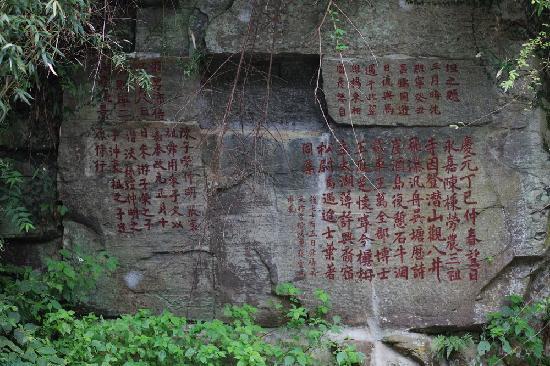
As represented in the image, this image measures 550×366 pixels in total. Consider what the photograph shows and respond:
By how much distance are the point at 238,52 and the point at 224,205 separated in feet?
2.80

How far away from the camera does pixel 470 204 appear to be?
13.1 ft

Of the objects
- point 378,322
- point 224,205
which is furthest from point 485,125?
point 224,205

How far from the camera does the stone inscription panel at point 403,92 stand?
13.2ft

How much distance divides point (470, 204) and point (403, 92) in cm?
72

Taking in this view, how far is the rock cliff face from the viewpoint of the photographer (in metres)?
3.96

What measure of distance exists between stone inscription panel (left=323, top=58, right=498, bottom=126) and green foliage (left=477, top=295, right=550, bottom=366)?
1061 millimetres

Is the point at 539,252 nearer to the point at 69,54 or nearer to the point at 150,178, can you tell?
the point at 150,178

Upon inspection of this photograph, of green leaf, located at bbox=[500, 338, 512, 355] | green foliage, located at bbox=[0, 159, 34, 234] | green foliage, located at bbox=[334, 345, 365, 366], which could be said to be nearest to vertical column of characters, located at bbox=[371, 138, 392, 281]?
green foliage, located at bbox=[334, 345, 365, 366]

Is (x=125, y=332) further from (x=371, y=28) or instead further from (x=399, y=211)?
(x=371, y=28)

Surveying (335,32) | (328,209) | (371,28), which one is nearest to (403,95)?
(371,28)

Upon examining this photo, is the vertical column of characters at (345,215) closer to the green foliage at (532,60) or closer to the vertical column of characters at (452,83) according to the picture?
the vertical column of characters at (452,83)

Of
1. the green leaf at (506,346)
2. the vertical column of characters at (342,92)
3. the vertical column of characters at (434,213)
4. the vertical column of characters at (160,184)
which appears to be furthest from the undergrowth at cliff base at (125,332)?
the vertical column of characters at (342,92)

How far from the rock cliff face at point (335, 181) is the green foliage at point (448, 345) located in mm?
71

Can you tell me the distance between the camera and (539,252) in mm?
3986
